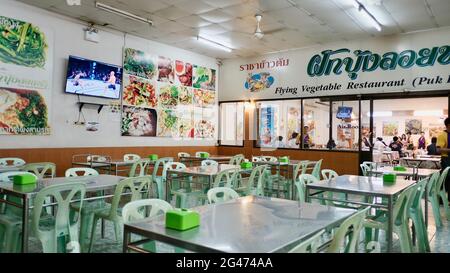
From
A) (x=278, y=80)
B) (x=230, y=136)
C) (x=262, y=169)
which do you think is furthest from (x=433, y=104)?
(x=262, y=169)

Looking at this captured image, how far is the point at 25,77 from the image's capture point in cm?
636

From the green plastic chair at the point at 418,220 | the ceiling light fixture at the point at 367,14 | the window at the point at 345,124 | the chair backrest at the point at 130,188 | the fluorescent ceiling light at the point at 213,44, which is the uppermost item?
the fluorescent ceiling light at the point at 213,44

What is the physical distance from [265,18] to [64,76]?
167 inches

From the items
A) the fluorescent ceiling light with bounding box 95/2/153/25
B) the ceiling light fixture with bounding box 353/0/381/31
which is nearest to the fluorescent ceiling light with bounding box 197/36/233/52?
the fluorescent ceiling light with bounding box 95/2/153/25

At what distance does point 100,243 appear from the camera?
13.1ft

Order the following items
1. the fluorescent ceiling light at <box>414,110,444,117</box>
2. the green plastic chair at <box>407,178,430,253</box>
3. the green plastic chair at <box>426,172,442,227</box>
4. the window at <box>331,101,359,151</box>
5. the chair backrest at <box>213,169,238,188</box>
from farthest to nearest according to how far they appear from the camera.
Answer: the fluorescent ceiling light at <box>414,110,444,117</box> → the window at <box>331,101,359,151</box> → the chair backrest at <box>213,169,238,188</box> → the green plastic chair at <box>426,172,442,227</box> → the green plastic chair at <box>407,178,430,253</box>

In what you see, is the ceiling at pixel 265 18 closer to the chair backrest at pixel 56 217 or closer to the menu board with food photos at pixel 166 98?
the menu board with food photos at pixel 166 98

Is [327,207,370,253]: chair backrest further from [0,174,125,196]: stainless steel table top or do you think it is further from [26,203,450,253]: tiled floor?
[0,174,125,196]: stainless steel table top

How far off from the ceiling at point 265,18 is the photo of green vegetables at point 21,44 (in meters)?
0.51

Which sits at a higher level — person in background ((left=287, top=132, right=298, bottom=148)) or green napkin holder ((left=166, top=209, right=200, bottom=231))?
person in background ((left=287, top=132, right=298, bottom=148))

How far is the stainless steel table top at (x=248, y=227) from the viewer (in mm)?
1737

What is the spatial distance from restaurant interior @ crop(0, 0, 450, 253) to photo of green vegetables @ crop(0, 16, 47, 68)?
0.02 metres

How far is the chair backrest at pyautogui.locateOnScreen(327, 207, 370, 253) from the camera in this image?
1.82m

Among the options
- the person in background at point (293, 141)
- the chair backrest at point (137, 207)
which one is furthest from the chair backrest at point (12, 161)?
the person in background at point (293, 141)
